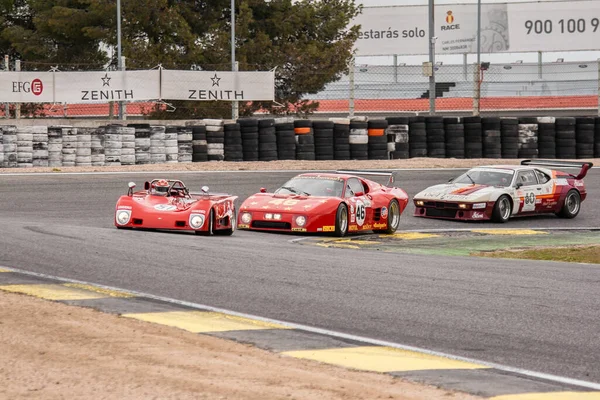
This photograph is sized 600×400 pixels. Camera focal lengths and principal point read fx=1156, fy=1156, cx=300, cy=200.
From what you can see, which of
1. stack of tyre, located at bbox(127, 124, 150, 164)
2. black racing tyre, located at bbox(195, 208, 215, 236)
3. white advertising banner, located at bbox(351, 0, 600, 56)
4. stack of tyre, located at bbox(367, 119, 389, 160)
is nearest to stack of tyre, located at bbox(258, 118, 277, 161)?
stack of tyre, located at bbox(367, 119, 389, 160)

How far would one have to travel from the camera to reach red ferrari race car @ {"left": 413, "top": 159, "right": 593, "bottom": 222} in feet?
64.7

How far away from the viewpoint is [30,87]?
91.4 ft

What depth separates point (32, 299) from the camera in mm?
9227

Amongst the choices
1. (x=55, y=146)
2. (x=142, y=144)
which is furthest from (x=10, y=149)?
(x=142, y=144)

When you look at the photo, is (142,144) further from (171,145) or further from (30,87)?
(30,87)

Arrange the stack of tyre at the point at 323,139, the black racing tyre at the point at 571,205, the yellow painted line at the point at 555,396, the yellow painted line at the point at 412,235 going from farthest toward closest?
the stack of tyre at the point at 323,139 < the black racing tyre at the point at 571,205 < the yellow painted line at the point at 412,235 < the yellow painted line at the point at 555,396

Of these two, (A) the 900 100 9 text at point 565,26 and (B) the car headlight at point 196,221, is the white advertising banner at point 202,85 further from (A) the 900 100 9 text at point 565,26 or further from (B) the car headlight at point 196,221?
(A) the 900 100 9 text at point 565,26

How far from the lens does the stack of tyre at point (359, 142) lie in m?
26.9

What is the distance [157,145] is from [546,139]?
9.22m

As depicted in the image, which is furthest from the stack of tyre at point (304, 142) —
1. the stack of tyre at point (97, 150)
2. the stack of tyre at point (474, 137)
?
the stack of tyre at point (97, 150)

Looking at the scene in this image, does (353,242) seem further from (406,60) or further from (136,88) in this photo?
(406,60)

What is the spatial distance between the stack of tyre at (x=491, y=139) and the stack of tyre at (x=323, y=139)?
12.2 feet

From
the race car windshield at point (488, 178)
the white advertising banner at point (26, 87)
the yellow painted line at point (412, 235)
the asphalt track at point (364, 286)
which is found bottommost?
the yellow painted line at point (412, 235)

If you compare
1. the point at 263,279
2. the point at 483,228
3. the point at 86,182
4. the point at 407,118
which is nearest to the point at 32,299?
the point at 263,279
